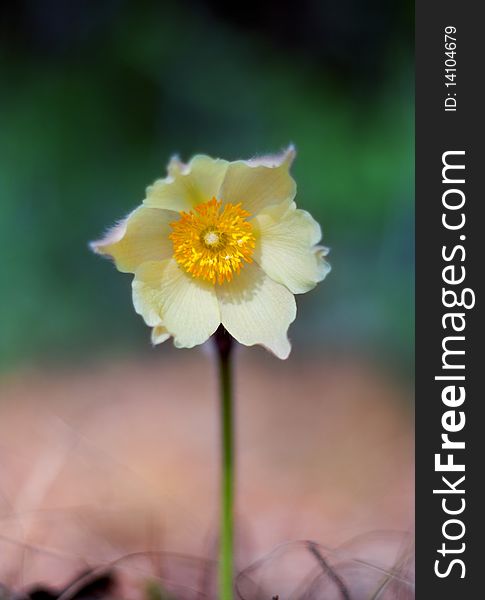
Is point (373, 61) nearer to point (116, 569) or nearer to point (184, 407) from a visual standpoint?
point (184, 407)

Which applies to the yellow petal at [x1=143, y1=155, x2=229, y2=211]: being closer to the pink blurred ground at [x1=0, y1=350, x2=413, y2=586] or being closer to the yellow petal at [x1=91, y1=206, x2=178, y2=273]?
the yellow petal at [x1=91, y1=206, x2=178, y2=273]

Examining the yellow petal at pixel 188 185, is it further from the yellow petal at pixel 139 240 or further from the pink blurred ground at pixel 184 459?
the pink blurred ground at pixel 184 459

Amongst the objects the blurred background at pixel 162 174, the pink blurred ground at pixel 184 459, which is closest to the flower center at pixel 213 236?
the pink blurred ground at pixel 184 459

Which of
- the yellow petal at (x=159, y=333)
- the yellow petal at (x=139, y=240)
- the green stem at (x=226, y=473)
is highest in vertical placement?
the yellow petal at (x=139, y=240)

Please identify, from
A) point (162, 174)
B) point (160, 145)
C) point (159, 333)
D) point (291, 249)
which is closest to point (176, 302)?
point (159, 333)

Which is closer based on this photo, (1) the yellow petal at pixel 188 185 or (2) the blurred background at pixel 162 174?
(1) the yellow petal at pixel 188 185

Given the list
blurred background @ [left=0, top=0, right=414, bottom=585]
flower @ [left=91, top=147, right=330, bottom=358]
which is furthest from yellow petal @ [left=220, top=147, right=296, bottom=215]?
blurred background @ [left=0, top=0, right=414, bottom=585]

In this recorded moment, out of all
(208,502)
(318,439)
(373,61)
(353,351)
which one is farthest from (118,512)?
(373,61)
